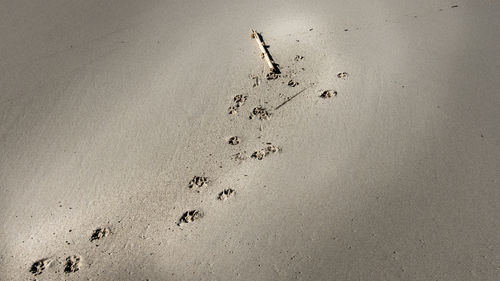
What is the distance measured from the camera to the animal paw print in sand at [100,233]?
10.3 feet

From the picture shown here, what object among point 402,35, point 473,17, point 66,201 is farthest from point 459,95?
point 66,201

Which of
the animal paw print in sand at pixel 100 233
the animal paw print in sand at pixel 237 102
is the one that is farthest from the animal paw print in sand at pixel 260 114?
the animal paw print in sand at pixel 100 233

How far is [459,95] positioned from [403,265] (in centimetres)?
200

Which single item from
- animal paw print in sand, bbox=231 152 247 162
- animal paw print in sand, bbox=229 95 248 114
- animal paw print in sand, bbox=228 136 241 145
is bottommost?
animal paw print in sand, bbox=231 152 247 162

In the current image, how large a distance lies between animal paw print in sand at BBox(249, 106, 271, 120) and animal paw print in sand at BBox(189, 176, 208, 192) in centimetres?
86

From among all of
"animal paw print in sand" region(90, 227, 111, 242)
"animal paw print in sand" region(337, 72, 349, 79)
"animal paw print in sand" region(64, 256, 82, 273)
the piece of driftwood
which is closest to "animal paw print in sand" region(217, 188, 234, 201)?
"animal paw print in sand" region(90, 227, 111, 242)

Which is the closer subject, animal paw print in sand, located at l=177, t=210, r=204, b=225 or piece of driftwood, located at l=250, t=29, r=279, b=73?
animal paw print in sand, located at l=177, t=210, r=204, b=225

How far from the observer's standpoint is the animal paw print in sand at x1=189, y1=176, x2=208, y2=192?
3.39 metres

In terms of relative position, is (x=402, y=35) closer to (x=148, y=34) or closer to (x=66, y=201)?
(x=148, y=34)

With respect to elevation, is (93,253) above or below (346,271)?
above

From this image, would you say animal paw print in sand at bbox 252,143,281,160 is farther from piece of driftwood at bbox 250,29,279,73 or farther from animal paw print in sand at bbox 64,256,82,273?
animal paw print in sand at bbox 64,256,82,273

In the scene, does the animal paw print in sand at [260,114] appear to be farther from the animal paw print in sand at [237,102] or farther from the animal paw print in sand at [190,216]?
the animal paw print in sand at [190,216]

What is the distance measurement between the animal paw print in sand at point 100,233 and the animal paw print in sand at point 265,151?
4.89 ft

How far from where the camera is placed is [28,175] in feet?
11.6
